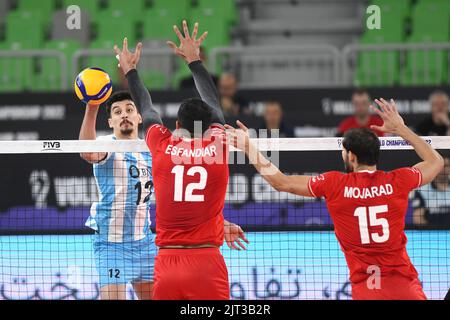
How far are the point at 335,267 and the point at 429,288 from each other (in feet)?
3.93

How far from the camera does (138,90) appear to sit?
797 cm

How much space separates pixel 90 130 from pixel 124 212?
108 centimetres

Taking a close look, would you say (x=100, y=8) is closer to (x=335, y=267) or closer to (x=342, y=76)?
(x=342, y=76)

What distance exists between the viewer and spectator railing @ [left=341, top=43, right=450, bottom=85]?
15.5 metres

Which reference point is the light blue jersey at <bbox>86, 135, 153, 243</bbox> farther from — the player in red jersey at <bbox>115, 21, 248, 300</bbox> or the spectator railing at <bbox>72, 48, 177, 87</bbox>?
the spectator railing at <bbox>72, 48, 177, 87</bbox>

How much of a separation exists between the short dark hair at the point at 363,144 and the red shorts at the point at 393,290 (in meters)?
1.00

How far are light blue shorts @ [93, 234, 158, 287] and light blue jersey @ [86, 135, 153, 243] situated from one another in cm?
7

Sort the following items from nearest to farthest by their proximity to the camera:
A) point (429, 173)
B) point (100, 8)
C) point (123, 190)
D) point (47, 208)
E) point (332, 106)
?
point (429, 173) < point (123, 190) < point (47, 208) < point (332, 106) < point (100, 8)

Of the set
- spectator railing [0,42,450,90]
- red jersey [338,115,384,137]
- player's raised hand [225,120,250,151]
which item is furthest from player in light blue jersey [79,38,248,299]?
spectator railing [0,42,450,90]

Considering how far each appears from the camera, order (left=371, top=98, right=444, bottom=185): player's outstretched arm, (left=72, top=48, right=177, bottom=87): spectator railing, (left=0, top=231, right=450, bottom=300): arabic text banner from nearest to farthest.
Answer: (left=371, top=98, right=444, bottom=185): player's outstretched arm, (left=0, top=231, right=450, bottom=300): arabic text banner, (left=72, top=48, right=177, bottom=87): spectator railing

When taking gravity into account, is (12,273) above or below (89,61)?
below

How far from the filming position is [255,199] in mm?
12992
